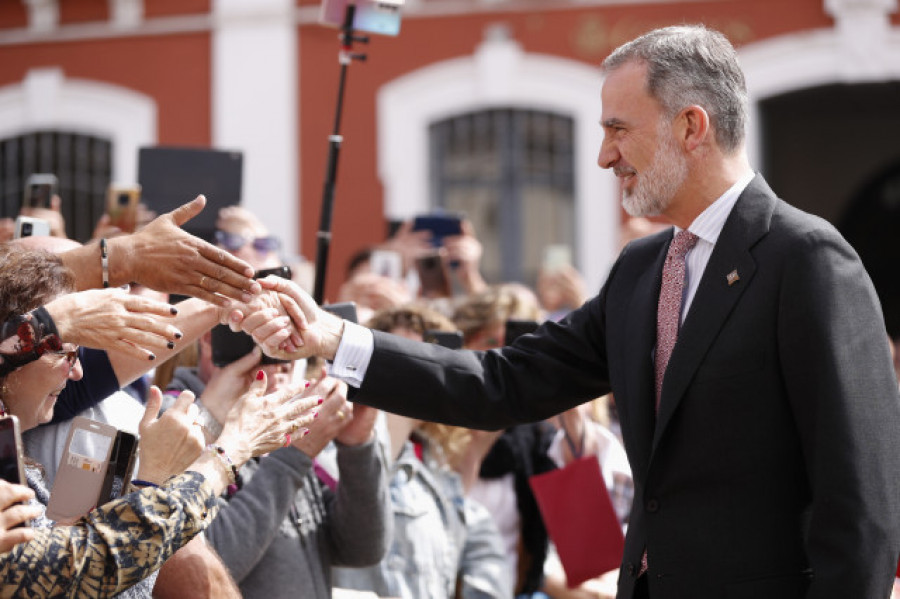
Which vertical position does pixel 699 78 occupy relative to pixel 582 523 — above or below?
above

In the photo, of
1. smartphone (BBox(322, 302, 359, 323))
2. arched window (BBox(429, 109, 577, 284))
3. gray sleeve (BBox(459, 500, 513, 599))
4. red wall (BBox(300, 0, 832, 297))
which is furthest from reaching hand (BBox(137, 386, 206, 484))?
arched window (BBox(429, 109, 577, 284))

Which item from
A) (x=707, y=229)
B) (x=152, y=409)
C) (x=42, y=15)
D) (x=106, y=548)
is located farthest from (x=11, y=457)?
(x=42, y=15)

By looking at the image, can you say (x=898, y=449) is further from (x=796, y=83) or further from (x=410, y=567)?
(x=796, y=83)

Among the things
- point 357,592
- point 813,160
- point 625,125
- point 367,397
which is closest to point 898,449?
point 625,125

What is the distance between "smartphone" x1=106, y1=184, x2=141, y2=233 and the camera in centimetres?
452

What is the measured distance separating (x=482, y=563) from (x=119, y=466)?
1.93 meters

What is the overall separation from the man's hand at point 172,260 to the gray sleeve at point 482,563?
1.61 meters

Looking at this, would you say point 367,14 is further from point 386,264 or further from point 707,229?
point 707,229

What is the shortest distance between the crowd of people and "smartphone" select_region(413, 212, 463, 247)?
8.60 feet

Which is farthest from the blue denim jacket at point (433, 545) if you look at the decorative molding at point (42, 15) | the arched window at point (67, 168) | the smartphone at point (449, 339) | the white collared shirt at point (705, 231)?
the decorative molding at point (42, 15)

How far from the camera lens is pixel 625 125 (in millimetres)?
2779

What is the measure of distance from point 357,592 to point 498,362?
0.88 metres

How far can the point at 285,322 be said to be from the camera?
9.31 ft

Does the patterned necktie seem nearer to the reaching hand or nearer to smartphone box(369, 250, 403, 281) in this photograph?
the reaching hand
